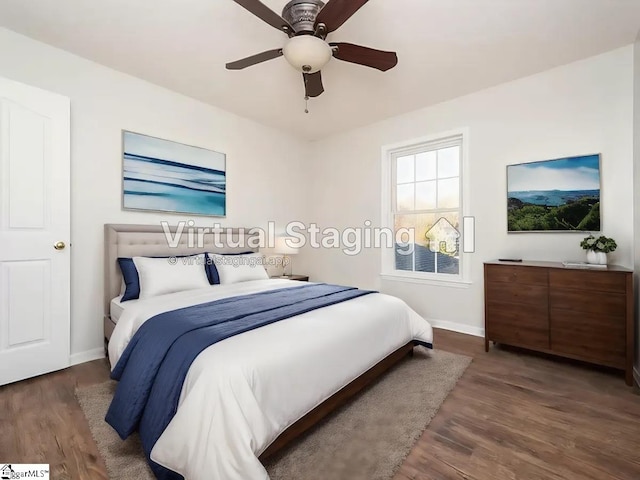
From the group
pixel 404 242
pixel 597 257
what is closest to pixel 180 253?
pixel 404 242

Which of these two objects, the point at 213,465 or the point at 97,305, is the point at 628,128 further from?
the point at 97,305

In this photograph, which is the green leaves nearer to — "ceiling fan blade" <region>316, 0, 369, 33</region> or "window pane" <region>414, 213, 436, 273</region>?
"window pane" <region>414, 213, 436, 273</region>

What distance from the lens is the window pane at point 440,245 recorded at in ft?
12.0

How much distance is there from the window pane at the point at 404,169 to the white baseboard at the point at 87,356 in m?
3.81

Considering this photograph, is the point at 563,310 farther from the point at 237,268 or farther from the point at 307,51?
the point at 237,268

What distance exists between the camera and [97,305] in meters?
2.85

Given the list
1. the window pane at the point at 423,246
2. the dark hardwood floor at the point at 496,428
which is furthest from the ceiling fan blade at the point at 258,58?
the window pane at the point at 423,246

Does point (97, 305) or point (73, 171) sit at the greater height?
point (73, 171)

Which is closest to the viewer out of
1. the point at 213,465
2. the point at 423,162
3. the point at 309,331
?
the point at 213,465

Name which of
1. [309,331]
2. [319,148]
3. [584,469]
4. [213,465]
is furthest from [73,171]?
[584,469]

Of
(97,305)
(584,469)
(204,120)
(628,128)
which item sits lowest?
(584,469)

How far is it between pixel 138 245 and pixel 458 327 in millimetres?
3524

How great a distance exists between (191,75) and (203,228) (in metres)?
1.57

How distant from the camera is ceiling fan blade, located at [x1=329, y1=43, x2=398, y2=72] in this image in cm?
206
